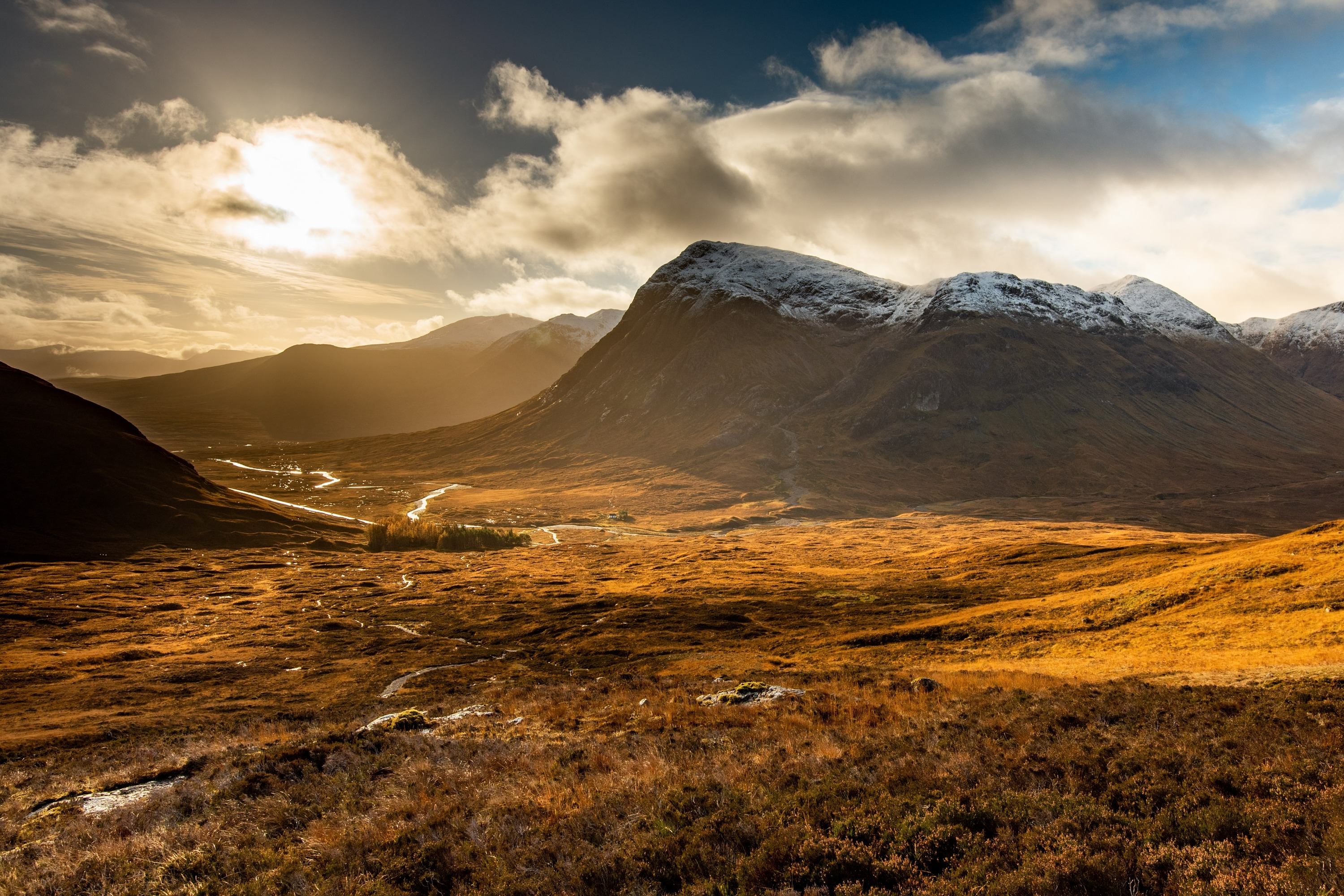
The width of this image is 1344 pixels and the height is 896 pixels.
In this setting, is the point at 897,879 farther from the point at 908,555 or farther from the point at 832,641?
the point at 908,555

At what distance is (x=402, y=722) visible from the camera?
24531 millimetres

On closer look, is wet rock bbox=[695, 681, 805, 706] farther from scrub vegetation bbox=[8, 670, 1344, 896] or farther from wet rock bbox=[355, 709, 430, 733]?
wet rock bbox=[355, 709, 430, 733]

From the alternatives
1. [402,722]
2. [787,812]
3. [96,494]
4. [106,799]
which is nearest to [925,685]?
[787,812]

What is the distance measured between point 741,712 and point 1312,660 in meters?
21.1

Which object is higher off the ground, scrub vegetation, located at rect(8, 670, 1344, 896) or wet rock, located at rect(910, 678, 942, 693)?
scrub vegetation, located at rect(8, 670, 1344, 896)

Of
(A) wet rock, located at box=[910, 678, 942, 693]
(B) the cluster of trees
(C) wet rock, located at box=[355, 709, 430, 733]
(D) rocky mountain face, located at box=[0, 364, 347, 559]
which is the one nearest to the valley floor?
(A) wet rock, located at box=[910, 678, 942, 693]

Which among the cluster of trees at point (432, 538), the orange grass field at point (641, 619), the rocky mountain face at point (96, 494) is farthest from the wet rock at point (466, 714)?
the rocky mountain face at point (96, 494)

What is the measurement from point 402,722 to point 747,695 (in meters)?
15.4

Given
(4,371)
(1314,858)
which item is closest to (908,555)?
(1314,858)

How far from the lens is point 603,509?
603 ft

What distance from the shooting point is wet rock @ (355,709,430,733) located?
78.1ft

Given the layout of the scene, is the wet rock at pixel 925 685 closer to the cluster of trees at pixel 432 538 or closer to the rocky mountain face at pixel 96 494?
the cluster of trees at pixel 432 538

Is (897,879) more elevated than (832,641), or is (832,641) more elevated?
(897,879)

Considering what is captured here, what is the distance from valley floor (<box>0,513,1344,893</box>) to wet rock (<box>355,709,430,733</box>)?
111 cm
